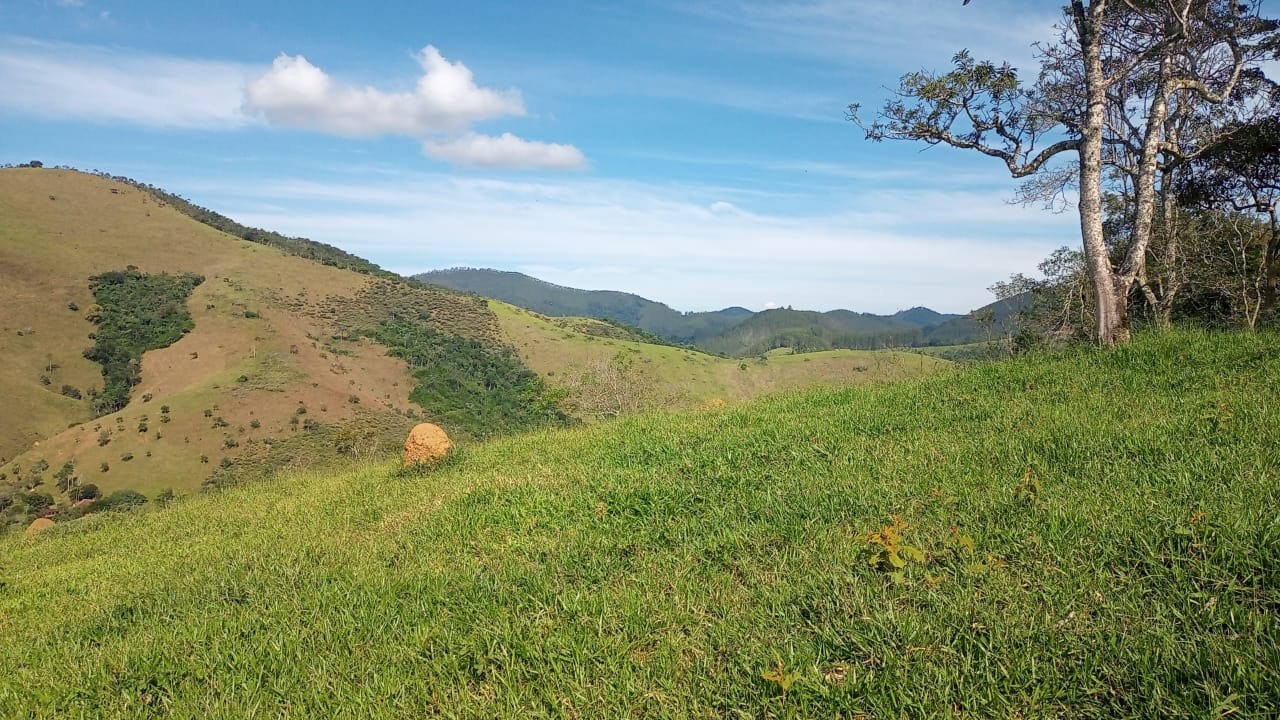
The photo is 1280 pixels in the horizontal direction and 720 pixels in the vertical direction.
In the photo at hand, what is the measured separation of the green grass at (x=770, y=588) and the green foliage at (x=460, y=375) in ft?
282

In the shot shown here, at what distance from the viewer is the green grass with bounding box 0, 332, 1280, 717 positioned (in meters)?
2.86

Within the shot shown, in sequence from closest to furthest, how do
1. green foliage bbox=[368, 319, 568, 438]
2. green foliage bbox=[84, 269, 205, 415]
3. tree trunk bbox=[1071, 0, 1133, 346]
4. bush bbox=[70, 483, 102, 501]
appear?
tree trunk bbox=[1071, 0, 1133, 346] → bush bbox=[70, 483, 102, 501] → green foliage bbox=[84, 269, 205, 415] → green foliage bbox=[368, 319, 568, 438]

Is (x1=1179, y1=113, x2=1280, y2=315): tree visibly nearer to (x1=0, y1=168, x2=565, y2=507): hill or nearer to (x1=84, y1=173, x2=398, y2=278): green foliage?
(x1=0, y1=168, x2=565, y2=507): hill

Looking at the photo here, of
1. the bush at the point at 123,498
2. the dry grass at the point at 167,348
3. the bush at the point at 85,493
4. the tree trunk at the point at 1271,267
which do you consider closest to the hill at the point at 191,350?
the dry grass at the point at 167,348

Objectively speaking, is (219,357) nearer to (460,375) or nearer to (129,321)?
(129,321)

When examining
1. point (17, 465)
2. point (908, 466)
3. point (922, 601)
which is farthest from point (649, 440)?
point (17, 465)

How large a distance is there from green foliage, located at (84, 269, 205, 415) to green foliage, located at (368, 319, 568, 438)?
34093 mm

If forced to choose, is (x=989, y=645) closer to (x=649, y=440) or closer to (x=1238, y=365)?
(x=649, y=440)

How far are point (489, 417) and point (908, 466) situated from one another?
326 ft

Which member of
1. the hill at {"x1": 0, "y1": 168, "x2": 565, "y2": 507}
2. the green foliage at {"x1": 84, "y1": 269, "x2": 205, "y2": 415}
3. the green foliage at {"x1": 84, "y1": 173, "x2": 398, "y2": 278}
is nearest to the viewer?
the hill at {"x1": 0, "y1": 168, "x2": 565, "y2": 507}

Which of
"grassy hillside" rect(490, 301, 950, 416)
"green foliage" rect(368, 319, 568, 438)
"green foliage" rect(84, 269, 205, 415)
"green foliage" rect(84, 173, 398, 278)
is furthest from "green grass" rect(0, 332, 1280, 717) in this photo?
"green foliage" rect(84, 173, 398, 278)

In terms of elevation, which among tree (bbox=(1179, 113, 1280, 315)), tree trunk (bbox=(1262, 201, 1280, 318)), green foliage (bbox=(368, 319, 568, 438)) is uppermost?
tree (bbox=(1179, 113, 1280, 315))

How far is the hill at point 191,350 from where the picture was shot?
73312mm

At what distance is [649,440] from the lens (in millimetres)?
8414
